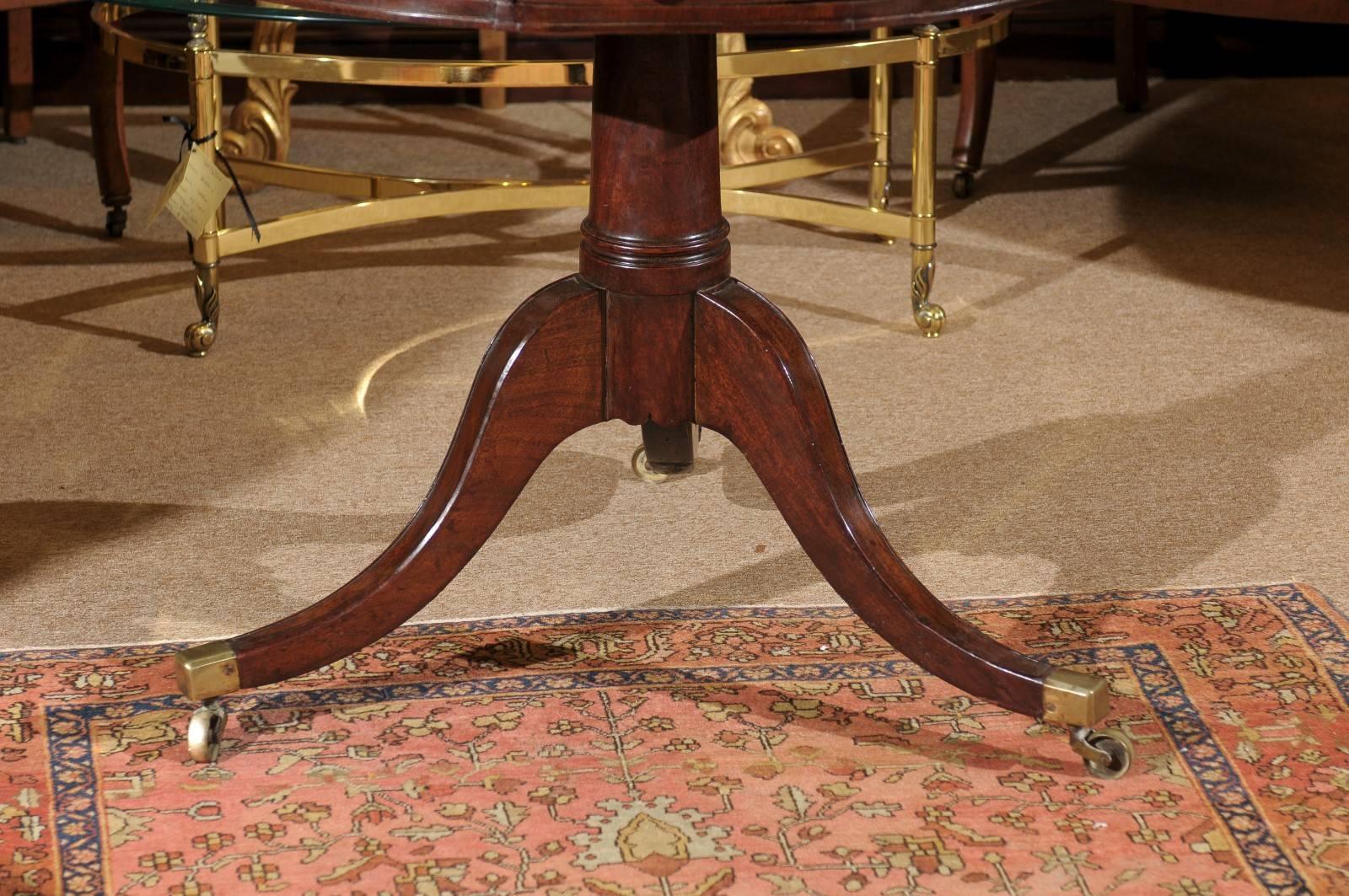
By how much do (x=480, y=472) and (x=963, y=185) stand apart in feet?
6.65

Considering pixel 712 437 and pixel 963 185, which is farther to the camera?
pixel 963 185

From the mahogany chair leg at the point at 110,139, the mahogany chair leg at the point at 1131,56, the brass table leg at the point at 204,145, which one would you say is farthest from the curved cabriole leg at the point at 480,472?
the mahogany chair leg at the point at 1131,56

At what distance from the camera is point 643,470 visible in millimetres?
2152

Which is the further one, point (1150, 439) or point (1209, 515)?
point (1150, 439)

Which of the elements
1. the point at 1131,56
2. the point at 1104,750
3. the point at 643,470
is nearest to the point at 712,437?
the point at 643,470

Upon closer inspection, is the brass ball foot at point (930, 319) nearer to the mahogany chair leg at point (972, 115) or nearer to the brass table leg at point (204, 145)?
the mahogany chair leg at point (972, 115)

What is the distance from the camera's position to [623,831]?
142 centimetres

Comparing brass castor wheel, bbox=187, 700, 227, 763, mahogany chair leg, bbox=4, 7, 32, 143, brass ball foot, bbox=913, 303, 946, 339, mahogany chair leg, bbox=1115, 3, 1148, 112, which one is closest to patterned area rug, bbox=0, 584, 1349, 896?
brass castor wheel, bbox=187, 700, 227, 763

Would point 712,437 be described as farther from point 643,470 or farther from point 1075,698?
point 1075,698

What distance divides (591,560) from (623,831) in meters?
0.54

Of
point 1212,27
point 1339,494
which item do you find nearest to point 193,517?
point 1339,494

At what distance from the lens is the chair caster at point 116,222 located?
10.1ft

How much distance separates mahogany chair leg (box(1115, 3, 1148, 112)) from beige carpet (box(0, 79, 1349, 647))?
1.01 ft

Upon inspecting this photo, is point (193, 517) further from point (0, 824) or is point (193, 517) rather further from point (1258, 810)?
point (1258, 810)
